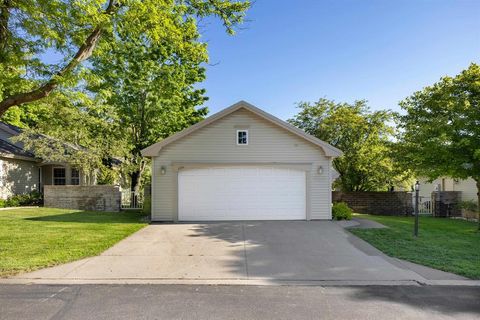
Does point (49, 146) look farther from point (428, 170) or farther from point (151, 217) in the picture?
point (428, 170)

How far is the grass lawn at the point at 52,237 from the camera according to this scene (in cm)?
736

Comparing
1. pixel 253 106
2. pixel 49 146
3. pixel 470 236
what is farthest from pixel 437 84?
pixel 49 146

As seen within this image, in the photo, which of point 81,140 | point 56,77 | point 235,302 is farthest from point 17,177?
point 235,302

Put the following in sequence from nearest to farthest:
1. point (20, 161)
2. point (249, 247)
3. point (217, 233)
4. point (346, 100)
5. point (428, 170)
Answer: point (249, 247), point (217, 233), point (428, 170), point (20, 161), point (346, 100)

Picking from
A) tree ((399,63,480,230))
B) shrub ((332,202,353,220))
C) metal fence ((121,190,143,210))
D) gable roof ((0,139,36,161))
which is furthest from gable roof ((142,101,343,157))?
gable roof ((0,139,36,161))

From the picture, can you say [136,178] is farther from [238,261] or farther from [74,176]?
[238,261]

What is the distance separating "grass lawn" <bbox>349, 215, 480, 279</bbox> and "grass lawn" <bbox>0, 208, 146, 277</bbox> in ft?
24.8

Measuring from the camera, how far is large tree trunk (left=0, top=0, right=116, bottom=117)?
27.9 feet

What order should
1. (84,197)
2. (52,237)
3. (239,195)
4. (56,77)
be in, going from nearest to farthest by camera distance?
1. (56,77)
2. (52,237)
3. (239,195)
4. (84,197)

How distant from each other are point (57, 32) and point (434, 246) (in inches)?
458

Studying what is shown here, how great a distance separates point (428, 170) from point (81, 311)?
13.3 metres

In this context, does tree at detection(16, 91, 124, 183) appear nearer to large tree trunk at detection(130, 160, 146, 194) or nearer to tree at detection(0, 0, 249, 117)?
large tree trunk at detection(130, 160, 146, 194)

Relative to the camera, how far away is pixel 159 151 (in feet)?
46.4

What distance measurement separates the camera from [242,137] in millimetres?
14422
